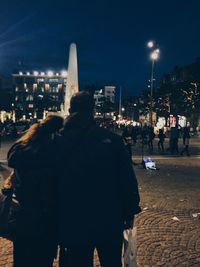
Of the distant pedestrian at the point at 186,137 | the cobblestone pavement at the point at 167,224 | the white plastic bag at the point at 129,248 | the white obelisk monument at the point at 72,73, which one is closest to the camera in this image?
the white plastic bag at the point at 129,248

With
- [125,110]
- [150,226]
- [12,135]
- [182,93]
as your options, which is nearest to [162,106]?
[182,93]

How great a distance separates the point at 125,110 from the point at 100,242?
497 ft

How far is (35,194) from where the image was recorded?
9.52ft

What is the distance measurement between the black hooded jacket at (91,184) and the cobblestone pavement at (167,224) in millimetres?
2478

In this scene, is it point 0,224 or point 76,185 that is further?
point 0,224

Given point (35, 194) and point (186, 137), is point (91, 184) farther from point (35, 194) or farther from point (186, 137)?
point (186, 137)

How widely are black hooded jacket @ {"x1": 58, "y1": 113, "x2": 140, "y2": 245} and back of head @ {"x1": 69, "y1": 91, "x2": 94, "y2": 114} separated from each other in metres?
0.14

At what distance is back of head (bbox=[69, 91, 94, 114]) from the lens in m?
3.03

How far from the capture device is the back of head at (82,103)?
3031 mm

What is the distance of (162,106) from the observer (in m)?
65.7

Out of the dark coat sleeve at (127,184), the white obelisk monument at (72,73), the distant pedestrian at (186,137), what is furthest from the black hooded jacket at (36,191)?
the white obelisk monument at (72,73)

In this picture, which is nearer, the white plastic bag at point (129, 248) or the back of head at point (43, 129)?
the back of head at point (43, 129)

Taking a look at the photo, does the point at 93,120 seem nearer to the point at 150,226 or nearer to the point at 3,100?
the point at 150,226

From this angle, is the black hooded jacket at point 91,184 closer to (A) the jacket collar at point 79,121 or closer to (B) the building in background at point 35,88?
(A) the jacket collar at point 79,121
